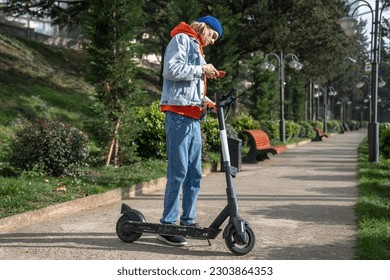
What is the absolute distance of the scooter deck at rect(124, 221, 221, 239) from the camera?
448 cm

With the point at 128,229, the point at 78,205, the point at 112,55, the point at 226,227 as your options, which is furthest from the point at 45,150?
the point at 226,227

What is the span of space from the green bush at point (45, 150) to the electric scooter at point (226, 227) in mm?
3453

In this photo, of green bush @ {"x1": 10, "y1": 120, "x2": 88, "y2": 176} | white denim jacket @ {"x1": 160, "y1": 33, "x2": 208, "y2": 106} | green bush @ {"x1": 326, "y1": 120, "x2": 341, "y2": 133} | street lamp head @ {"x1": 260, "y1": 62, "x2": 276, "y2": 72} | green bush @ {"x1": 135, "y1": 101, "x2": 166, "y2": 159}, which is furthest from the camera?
green bush @ {"x1": 326, "y1": 120, "x2": 341, "y2": 133}

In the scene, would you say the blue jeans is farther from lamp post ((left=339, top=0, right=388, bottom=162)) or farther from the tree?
lamp post ((left=339, top=0, right=388, bottom=162))

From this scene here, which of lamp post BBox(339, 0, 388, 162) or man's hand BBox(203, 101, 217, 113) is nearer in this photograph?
man's hand BBox(203, 101, 217, 113)

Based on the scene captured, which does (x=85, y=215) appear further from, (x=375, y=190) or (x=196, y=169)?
(x=375, y=190)

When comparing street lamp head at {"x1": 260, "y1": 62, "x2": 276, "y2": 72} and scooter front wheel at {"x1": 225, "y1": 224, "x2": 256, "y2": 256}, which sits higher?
street lamp head at {"x1": 260, "y1": 62, "x2": 276, "y2": 72}

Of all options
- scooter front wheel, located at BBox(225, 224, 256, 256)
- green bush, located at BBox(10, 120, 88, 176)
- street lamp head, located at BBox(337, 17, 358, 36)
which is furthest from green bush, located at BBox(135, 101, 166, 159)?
scooter front wheel, located at BBox(225, 224, 256, 256)

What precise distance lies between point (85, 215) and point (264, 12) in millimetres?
24003

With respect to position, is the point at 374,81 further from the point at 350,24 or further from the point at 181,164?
the point at 181,164

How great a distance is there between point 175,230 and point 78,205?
256 centimetres

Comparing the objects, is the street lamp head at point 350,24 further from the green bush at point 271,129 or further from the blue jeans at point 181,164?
the blue jeans at point 181,164

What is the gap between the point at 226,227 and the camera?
14.3 feet

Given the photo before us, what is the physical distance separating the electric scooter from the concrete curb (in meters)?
1.40
